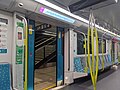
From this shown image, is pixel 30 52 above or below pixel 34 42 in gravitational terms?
below

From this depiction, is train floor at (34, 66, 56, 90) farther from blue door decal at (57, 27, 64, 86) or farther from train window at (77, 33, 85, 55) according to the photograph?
train window at (77, 33, 85, 55)

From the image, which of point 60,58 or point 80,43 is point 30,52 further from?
point 80,43

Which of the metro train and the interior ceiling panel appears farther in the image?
the metro train

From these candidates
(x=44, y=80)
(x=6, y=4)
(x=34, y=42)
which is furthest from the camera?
(x=44, y=80)

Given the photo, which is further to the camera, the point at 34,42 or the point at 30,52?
the point at 34,42

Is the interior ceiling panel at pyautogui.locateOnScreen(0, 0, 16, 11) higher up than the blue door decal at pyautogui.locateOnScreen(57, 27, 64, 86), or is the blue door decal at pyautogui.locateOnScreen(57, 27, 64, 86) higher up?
the interior ceiling panel at pyautogui.locateOnScreen(0, 0, 16, 11)

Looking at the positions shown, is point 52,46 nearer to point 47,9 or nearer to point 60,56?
point 60,56

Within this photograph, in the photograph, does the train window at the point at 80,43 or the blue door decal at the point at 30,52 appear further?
the train window at the point at 80,43

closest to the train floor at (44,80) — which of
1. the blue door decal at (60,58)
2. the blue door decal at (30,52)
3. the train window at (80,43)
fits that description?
the blue door decal at (60,58)

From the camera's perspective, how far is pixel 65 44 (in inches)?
204

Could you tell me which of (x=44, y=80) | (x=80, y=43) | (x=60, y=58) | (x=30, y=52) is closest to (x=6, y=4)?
(x=30, y=52)

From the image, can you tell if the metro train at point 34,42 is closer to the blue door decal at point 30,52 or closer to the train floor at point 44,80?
the blue door decal at point 30,52

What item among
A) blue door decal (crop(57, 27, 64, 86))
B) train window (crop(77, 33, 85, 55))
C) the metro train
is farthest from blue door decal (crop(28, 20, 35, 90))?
train window (crop(77, 33, 85, 55))

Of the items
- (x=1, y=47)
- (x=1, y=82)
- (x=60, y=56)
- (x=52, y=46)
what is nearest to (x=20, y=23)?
(x=1, y=47)
